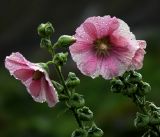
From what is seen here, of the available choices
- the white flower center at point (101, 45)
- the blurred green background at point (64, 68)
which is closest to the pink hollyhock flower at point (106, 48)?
the white flower center at point (101, 45)

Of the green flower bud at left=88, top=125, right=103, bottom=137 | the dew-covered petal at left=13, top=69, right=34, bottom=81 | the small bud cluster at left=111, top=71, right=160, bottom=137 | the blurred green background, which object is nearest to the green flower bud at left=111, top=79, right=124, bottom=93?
the small bud cluster at left=111, top=71, right=160, bottom=137

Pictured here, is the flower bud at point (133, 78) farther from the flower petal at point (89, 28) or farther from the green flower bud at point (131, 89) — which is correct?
the flower petal at point (89, 28)

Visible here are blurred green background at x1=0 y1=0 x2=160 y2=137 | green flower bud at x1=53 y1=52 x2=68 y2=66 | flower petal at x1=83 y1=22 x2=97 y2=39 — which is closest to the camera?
green flower bud at x1=53 y1=52 x2=68 y2=66

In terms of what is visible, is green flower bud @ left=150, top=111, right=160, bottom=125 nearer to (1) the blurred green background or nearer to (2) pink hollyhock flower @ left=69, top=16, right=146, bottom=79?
(2) pink hollyhock flower @ left=69, top=16, right=146, bottom=79

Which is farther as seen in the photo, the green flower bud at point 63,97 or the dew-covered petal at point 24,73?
the dew-covered petal at point 24,73

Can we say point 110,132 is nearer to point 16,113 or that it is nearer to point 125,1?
point 16,113

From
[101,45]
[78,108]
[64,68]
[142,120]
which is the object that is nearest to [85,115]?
[78,108]
